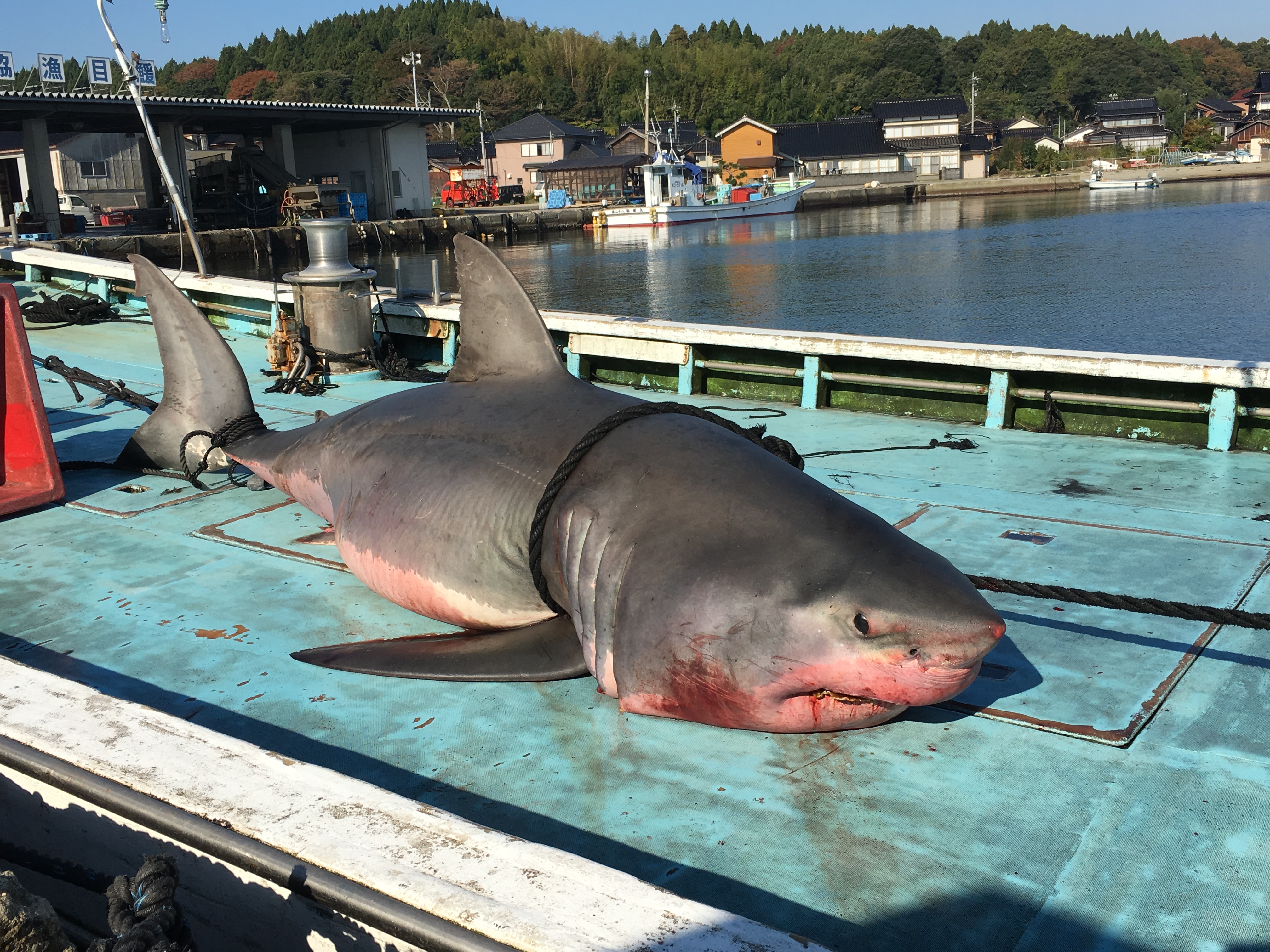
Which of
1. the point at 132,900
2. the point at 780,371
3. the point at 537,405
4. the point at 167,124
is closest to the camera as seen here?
the point at 132,900

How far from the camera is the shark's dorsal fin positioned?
359 cm

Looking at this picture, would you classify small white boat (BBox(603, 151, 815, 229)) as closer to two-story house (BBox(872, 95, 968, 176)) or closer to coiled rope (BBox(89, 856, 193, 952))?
two-story house (BBox(872, 95, 968, 176))

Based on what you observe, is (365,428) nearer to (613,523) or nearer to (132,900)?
(613,523)

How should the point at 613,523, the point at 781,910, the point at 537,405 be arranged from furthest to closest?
the point at 537,405
the point at 613,523
the point at 781,910

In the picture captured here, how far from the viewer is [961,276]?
33438 millimetres

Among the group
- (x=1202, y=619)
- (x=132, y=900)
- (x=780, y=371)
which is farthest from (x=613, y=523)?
(x=780, y=371)

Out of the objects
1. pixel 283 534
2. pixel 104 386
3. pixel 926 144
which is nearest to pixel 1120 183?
pixel 926 144

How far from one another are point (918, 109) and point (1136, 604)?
101m

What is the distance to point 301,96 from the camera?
116375 mm

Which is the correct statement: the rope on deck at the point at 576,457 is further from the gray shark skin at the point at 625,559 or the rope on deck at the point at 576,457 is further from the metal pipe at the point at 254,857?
the metal pipe at the point at 254,857

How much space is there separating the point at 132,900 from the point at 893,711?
170 centimetres

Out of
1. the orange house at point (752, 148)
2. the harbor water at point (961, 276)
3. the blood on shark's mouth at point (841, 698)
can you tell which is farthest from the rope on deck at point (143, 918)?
the orange house at point (752, 148)

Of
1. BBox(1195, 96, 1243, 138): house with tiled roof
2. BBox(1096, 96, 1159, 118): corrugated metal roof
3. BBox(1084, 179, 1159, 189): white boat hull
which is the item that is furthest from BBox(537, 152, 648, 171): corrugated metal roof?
BBox(1195, 96, 1243, 138): house with tiled roof

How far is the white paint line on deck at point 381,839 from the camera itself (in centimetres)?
164
